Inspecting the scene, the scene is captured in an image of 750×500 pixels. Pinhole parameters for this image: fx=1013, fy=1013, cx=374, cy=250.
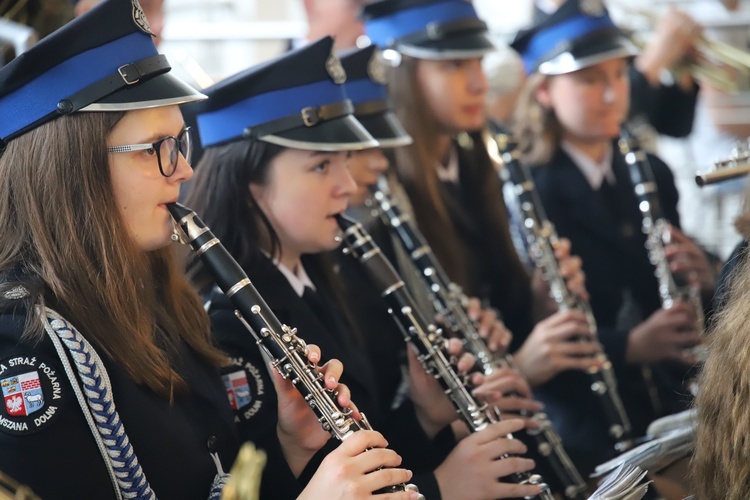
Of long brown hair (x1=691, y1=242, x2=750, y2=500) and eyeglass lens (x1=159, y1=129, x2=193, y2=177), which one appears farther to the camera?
eyeglass lens (x1=159, y1=129, x2=193, y2=177)

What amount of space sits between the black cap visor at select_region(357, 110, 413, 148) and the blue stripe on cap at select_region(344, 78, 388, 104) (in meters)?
0.06

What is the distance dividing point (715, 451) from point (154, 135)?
48.7 inches

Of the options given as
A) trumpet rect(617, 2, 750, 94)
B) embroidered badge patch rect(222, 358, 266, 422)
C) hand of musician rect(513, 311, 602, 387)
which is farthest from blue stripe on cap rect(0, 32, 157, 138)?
trumpet rect(617, 2, 750, 94)

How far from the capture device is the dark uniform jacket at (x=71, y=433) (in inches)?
71.0

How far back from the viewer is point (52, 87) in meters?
1.97

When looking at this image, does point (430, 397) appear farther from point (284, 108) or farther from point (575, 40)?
point (575, 40)

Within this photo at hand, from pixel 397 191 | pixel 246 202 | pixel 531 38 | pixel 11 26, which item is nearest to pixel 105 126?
pixel 246 202

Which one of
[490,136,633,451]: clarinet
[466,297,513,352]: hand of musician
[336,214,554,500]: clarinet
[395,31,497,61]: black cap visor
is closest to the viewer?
[336,214,554,500]: clarinet

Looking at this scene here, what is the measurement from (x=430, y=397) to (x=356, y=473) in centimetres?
93

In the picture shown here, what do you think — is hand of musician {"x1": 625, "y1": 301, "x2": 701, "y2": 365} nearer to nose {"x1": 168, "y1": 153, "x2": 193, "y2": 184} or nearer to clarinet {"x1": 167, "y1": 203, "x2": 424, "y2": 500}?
clarinet {"x1": 167, "y1": 203, "x2": 424, "y2": 500}

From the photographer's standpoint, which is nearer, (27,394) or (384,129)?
(27,394)

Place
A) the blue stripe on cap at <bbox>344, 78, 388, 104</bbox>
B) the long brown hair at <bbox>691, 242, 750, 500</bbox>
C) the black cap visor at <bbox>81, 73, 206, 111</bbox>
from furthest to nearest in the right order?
the blue stripe on cap at <bbox>344, 78, 388, 104</bbox> < the black cap visor at <bbox>81, 73, 206, 111</bbox> < the long brown hair at <bbox>691, 242, 750, 500</bbox>

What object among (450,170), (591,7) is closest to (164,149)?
(450,170)

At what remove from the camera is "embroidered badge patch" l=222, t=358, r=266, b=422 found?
244 centimetres
